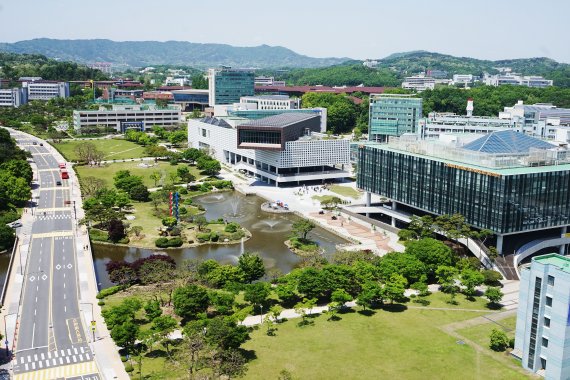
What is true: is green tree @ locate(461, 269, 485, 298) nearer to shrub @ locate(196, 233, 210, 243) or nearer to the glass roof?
the glass roof

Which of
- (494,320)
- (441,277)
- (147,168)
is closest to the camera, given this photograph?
(494,320)

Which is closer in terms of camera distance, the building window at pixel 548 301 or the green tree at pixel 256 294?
the building window at pixel 548 301

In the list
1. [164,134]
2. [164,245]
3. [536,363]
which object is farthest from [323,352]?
[164,134]

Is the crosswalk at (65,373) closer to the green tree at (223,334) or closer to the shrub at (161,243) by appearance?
the green tree at (223,334)

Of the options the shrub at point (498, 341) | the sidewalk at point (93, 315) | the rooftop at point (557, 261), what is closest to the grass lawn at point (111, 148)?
the sidewalk at point (93, 315)

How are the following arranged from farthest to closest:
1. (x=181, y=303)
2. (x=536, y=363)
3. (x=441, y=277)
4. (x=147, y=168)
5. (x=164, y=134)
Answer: (x=164, y=134), (x=147, y=168), (x=441, y=277), (x=181, y=303), (x=536, y=363)

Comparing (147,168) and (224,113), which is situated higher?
(224,113)

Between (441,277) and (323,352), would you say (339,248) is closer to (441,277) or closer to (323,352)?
(441,277)
